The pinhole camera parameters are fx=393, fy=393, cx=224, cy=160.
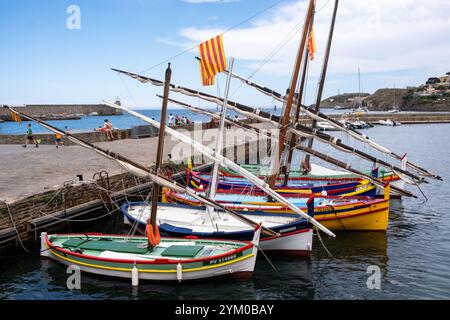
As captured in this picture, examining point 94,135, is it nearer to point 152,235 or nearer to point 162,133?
point 152,235

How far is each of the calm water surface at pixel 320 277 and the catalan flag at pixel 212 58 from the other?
8552 millimetres

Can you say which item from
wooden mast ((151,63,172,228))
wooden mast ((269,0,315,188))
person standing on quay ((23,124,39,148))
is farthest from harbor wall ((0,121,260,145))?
wooden mast ((151,63,172,228))

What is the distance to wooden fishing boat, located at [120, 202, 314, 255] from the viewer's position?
57.8ft

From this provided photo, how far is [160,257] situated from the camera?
15.3 m

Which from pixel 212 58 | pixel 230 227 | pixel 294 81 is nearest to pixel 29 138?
pixel 294 81

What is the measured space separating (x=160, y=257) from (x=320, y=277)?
262 inches

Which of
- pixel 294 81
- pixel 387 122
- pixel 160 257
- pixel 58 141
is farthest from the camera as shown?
pixel 387 122

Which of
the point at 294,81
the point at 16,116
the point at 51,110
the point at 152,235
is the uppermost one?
the point at 51,110

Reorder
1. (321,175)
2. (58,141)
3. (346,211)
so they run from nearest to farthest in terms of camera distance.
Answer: (346,211) → (321,175) → (58,141)

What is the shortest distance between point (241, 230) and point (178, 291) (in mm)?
4500

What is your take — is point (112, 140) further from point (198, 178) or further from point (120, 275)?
point (120, 275)

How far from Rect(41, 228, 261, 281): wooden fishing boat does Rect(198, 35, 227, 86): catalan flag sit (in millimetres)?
6800

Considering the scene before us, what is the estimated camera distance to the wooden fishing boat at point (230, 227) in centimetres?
1762

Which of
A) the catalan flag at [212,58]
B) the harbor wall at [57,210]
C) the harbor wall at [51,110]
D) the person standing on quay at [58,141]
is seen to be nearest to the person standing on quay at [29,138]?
the person standing on quay at [58,141]
